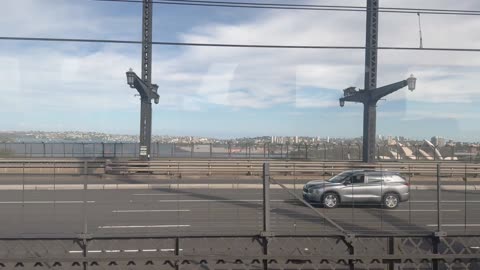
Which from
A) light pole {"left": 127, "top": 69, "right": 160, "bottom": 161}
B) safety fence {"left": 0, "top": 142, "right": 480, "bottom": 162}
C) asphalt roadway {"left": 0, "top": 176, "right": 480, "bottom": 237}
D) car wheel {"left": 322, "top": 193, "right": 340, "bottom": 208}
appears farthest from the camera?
safety fence {"left": 0, "top": 142, "right": 480, "bottom": 162}

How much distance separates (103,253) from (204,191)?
407cm

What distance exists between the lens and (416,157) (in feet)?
93.1

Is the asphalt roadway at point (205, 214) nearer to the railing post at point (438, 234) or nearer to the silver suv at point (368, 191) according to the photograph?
the silver suv at point (368, 191)

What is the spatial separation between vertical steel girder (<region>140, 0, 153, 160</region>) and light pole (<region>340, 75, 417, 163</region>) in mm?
9624

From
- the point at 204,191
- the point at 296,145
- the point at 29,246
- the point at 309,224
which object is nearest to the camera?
the point at 29,246

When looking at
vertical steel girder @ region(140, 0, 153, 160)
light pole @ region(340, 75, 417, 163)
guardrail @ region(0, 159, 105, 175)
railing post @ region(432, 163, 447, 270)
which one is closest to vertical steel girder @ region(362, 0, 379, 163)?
light pole @ region(340, 75, 417, 163)

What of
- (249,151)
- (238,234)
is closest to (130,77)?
(249,151)

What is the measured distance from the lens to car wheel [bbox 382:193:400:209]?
9.12 m

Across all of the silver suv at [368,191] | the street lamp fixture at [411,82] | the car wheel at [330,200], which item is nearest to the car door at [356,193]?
the silver suv at [368,191]

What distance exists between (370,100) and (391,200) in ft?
42.3

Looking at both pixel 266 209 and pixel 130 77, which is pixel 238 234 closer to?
pixel 266 209

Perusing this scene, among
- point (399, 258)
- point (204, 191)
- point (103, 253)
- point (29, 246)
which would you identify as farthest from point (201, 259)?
point (204, 191)

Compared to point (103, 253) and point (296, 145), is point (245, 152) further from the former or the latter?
point (103, 253)

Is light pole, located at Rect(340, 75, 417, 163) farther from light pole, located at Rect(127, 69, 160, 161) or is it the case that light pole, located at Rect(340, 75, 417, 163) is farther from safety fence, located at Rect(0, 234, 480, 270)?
safety fence, located at Rect(0, 234, 480, 270)
